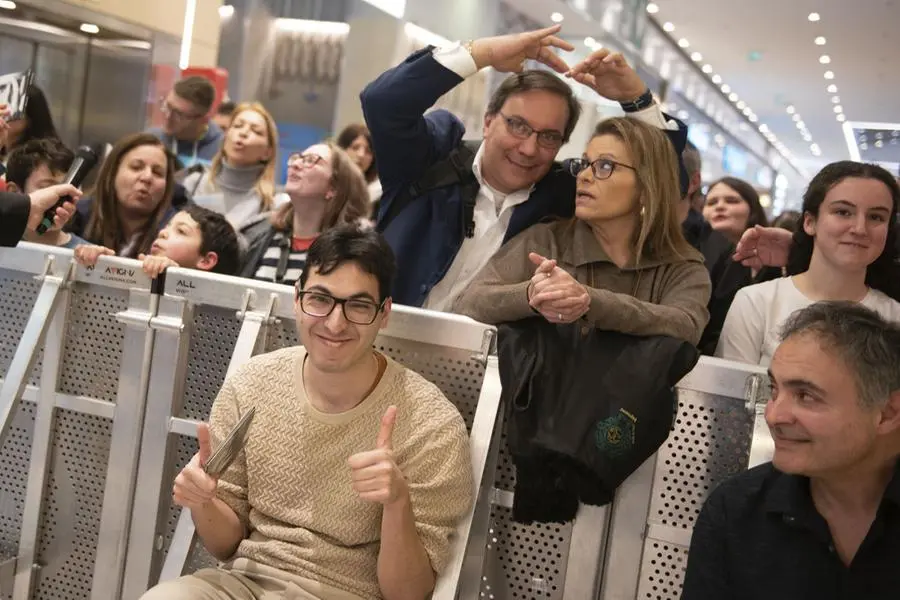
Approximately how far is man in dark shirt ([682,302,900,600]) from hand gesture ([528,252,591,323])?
47 cm

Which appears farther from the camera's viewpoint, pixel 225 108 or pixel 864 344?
pixel 225 108

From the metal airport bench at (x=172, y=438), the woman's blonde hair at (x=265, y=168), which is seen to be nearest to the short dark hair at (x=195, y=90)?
the woman's blonde hair at (x=265, y=168)

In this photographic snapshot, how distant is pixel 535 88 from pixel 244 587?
1.56 metres

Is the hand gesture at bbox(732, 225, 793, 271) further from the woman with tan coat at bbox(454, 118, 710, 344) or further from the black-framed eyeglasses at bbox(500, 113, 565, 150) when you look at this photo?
the black-framed eyeglasses at bbox(500, 113, 565, 150)

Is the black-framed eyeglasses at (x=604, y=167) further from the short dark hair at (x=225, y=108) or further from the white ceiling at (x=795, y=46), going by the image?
the white ceiling at (x=795, y=46)

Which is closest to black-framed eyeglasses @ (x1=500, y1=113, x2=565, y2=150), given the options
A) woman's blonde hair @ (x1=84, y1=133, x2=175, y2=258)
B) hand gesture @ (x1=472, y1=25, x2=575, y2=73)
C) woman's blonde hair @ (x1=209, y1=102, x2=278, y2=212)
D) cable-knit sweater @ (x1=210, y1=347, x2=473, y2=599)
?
hand gesture @ (x1=472, y1=25, x2=575, y2=73)

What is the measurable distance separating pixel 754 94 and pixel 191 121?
37.8 ft

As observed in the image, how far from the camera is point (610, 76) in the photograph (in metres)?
2.75

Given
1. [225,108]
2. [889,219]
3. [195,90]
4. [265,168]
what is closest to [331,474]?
[889,219]

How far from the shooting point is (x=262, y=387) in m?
2.44

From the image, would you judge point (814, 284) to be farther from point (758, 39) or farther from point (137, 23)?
point (758, 39)

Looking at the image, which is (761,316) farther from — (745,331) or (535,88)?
(535,88)

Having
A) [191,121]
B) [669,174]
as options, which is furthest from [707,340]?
[191,121]

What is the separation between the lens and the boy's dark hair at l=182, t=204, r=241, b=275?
3400 mm
